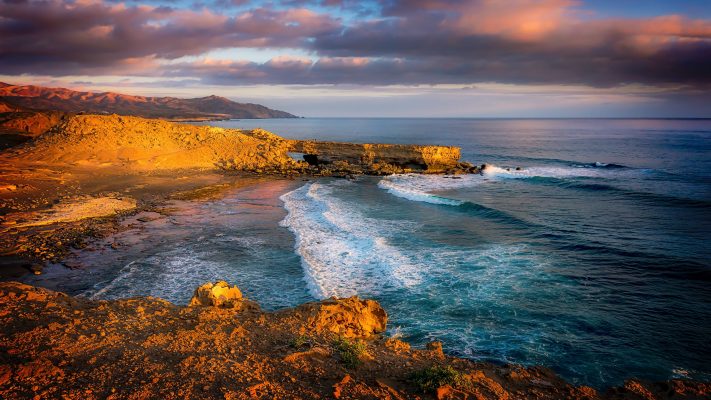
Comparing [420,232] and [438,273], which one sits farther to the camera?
[420,232]

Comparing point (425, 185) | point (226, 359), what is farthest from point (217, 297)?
point (425, 185)

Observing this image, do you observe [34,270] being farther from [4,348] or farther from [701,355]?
[701,355]

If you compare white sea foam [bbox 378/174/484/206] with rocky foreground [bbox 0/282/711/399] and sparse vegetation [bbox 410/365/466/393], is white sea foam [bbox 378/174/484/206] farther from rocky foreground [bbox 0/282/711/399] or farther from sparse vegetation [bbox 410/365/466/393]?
sparse vegetation [bbox 410/365/466/393]

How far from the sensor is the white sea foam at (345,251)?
48.3 feet

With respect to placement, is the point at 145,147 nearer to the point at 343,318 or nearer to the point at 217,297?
the point at 217,297

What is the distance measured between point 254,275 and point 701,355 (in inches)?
537

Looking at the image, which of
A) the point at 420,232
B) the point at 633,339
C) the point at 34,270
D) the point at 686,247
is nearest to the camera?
the point at 633,339

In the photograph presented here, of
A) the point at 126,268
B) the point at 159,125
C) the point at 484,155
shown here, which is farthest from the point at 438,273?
the point at 484,155

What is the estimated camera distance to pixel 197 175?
39250mm

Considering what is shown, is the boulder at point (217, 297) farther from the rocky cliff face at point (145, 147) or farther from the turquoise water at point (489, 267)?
the rocky cliff face at point (145, 147)

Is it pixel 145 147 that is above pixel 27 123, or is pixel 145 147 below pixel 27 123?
below

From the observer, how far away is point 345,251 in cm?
1844

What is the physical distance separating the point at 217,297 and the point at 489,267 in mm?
10675

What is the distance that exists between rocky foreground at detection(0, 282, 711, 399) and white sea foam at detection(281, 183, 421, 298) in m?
4.38
